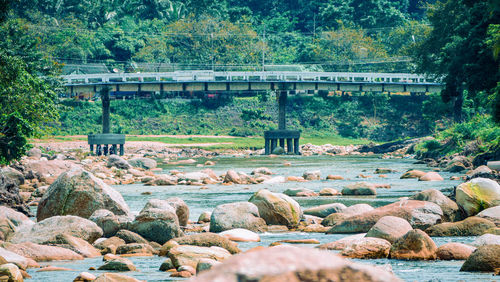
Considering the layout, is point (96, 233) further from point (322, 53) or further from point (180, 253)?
point (322, 53)

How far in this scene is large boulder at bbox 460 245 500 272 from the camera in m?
12.9

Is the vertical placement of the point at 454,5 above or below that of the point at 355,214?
above

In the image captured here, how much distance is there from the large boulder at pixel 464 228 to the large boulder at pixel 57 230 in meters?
8.20

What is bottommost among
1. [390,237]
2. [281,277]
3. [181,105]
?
[181,105]

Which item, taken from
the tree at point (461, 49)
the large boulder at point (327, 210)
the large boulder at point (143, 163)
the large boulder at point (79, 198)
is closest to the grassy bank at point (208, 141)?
the tree at point (461, 49)

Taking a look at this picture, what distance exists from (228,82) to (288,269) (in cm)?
8353

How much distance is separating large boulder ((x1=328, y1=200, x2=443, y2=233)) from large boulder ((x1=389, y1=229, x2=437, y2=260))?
3651 mm

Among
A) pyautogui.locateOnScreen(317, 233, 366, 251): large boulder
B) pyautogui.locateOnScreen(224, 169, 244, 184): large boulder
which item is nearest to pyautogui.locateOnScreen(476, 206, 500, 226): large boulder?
pyautogui.locateOnScreen(317, 233, 366, 251): large boulder

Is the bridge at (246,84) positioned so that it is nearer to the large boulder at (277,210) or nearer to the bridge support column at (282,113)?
the bridge support column at (282,113)

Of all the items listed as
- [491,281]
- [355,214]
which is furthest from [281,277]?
[355,214]

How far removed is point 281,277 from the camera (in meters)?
4.21

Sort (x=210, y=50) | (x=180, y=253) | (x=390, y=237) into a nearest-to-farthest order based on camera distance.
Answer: (x=180, y=253) → (x=390, y=237) → (x=210, y=50)

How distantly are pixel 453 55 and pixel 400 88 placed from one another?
41.0 meters

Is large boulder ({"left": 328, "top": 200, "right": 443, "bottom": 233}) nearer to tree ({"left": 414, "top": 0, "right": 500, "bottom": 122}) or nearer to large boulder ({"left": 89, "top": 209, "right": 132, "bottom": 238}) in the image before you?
large boulder ({"left": 89, "top": 209, "right": 132, "bottom": 238})
